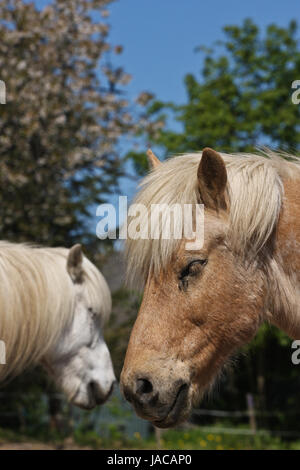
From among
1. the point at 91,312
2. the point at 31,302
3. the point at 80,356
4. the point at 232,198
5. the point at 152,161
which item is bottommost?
the point at 80,356

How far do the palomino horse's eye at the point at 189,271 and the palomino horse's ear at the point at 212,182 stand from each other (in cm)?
25

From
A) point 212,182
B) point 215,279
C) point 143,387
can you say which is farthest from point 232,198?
point 143,387

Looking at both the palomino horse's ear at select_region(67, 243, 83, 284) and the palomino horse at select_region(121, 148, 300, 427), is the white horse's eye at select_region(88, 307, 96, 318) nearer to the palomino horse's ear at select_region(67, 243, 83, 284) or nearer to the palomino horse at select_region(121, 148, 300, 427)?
the palomino horse's ear at select_region(67, 243, 83, 284)

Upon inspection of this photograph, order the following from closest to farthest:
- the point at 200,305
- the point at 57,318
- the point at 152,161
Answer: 1. the point at 200,305
2. the point at 152,161
3. the point at 57,318

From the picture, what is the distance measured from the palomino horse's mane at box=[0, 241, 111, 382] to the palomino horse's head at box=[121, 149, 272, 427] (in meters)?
2.17

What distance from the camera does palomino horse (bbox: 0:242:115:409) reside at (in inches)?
168

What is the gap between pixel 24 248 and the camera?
476 centimetres

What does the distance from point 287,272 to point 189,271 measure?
1.37 ft

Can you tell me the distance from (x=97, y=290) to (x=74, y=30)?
840cm

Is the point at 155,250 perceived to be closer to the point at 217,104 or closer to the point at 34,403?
the point at 34,403

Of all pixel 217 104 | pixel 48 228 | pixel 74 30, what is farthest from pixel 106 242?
pixel 217 104

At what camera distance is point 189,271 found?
2258mm

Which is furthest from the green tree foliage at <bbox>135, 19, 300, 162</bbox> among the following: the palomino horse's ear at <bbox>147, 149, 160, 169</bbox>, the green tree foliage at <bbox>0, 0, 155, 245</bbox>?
the palomino horse's ear at <bbox>147, 149, 160, 169</bbox>

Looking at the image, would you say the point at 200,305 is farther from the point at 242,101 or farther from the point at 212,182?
the point at 242,101
